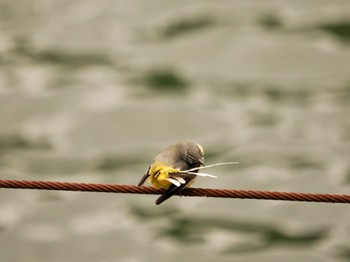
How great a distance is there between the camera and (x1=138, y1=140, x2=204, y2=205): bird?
534 centimetres

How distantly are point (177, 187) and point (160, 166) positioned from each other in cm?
42

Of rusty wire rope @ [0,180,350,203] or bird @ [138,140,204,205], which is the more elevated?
bird @ [138,140,204,205]

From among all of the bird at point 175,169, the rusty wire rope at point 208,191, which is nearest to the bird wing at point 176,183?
the bird at point 175,169

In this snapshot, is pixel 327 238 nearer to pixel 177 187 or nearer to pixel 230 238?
pixel 230 238

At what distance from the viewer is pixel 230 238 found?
1381 cm

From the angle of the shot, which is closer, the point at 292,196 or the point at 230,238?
the point at 292,196

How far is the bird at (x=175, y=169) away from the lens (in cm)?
534

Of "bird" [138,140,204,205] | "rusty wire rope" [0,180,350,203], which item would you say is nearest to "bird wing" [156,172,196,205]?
"bird" [138,140,204,205]

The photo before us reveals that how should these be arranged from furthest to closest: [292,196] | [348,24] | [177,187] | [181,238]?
[348,24], [181,238], [177,187], [292,196]

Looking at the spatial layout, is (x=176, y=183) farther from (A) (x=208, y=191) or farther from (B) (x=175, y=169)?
(A) (x=208, y=191)

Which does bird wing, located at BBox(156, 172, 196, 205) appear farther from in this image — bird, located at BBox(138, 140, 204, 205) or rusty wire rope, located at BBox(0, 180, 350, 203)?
rusty wire rope, located at BBox(0, 180, 350, 203)

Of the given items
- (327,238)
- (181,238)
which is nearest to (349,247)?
(327,238)

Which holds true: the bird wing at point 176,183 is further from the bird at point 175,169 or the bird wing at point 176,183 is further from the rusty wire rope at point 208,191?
the rusty wire rope at point 208,191

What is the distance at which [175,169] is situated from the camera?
5652 millimetres
